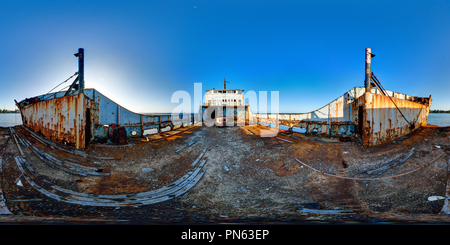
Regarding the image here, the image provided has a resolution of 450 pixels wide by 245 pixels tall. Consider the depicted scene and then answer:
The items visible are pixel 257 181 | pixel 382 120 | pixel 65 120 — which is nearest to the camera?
pixel 257 181

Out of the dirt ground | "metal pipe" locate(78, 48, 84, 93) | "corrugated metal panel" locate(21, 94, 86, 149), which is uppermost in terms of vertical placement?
"metal pipe" locate(78, 48, 84, 93)

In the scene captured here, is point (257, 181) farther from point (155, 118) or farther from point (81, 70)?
point (81, 70)

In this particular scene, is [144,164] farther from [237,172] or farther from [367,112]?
[367,112]

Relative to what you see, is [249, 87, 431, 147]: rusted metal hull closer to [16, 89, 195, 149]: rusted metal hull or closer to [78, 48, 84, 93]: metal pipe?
[16, 89, 195, 149]: rusted metal hull

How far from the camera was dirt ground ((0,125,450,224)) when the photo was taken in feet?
9.62

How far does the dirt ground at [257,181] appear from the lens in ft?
9.62

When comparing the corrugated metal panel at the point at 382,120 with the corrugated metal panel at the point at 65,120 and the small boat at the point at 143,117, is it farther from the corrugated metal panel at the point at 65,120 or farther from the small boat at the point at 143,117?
the corrugated metal panel at the point at 65,120

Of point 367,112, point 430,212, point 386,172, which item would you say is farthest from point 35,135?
point 367,112

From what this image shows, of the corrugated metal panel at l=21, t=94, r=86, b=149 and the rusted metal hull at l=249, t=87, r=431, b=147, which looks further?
the rusted metal hull at l=249, t=87, r=431, b=147

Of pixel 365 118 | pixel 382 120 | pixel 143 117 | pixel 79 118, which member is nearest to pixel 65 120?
pixel 79 118

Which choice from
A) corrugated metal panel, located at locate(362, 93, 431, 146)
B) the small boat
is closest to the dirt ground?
corrugated metal panel, located at locate(362, 93, 431, 146)

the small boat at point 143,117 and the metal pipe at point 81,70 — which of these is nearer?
the small boat at point 143,117

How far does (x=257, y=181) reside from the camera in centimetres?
A: 459

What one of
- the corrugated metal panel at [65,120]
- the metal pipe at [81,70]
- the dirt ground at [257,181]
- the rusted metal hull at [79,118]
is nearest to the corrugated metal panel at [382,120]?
the dirt ground at [257,181]
